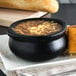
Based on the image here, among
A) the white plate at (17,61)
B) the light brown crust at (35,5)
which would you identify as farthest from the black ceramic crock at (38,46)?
the light brown crust at (35,5)

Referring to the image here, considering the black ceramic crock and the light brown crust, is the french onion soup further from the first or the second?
the light brown crust

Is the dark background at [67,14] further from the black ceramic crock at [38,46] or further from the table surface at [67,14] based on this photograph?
the black ceramic crock at [38,46]

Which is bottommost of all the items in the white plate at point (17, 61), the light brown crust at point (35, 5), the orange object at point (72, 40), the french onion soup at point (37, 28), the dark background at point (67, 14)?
the dark background at point (67, 14)

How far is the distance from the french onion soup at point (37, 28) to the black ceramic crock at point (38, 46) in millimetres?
17

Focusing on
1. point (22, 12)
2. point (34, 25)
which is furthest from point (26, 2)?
point (34, 25)

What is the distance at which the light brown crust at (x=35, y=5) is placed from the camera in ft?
2.51

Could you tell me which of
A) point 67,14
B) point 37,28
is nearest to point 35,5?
point 67,14

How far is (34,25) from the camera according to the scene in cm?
46

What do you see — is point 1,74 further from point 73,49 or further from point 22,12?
point 22,12

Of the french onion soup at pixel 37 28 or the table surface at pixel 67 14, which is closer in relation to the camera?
the french onion soup at pixel 37 28

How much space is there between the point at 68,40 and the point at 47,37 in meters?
0.06

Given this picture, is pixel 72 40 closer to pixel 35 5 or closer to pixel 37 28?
pixel 37 28

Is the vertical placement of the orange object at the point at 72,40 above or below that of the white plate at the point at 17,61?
above

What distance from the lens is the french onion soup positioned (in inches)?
16.7
